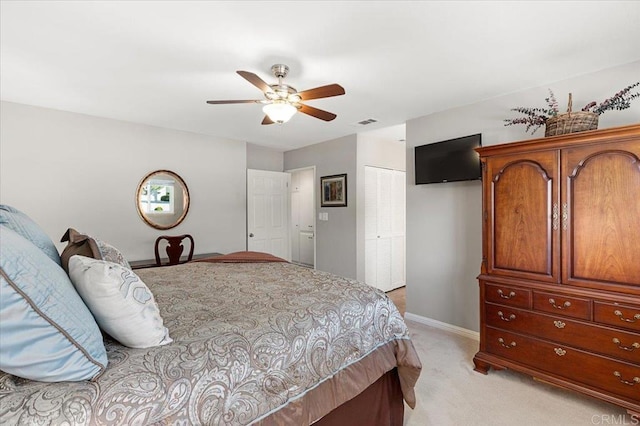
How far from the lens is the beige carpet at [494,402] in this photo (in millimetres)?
1940

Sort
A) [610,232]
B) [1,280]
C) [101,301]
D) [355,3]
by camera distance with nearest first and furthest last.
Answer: [1,280] < [101,301] < [355,3] < [610,232]

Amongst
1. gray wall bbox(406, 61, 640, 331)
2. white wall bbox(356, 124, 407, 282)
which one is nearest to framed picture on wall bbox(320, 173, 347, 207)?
white wall bbox(356, 124, 407, 282)

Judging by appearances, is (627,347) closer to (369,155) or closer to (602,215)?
(602,215)

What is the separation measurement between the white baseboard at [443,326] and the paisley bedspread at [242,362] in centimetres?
176

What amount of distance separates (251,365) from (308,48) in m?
1.99

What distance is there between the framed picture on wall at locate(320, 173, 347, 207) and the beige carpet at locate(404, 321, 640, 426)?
2.66 metres

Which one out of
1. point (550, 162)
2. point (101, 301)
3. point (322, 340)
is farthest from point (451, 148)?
point (101, 301)

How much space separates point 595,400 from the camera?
2.12 meters

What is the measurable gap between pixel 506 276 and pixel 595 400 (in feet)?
3.14

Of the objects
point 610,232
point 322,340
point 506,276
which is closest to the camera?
point 322,340

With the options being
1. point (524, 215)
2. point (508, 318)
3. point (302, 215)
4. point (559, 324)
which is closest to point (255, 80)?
point (524, 215)

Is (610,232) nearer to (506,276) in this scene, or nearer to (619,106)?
(506,276)

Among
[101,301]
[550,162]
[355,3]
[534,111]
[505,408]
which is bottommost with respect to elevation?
[505,408]

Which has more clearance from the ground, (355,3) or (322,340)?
(355,3)
